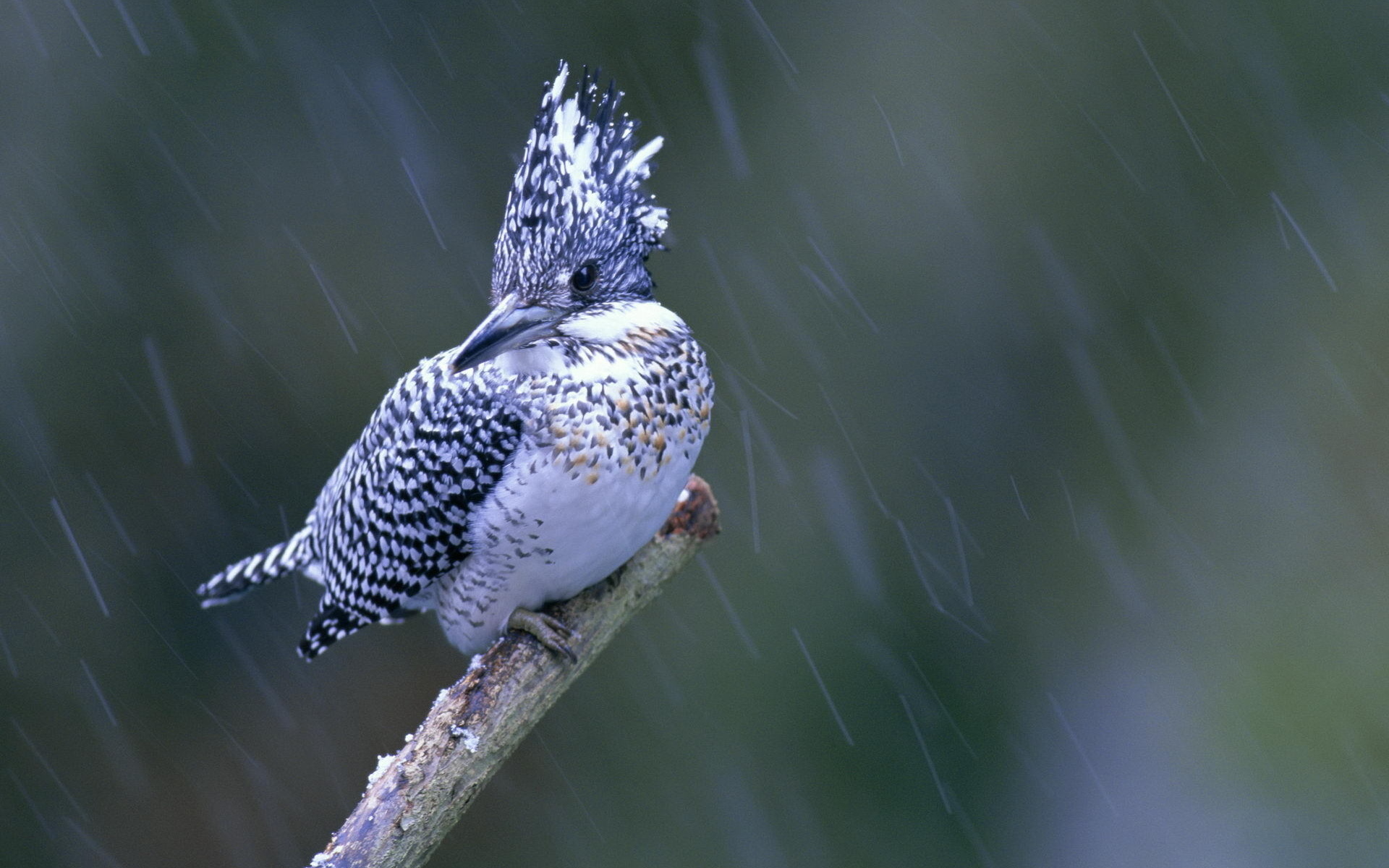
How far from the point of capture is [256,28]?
11.6 ft

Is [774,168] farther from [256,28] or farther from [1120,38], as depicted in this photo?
[256,28]

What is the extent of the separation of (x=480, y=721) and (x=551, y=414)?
0.48 m

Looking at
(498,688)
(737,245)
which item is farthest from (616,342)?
(737,245)

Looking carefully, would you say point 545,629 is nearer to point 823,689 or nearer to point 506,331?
point 506,331

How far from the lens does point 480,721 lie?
1.78m

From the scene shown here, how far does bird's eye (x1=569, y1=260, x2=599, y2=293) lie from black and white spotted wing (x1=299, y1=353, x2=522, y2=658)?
8.2 inches

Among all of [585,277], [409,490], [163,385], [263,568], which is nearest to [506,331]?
[585,277]

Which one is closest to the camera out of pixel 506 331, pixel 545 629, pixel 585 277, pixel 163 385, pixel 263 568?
pixel 506 331

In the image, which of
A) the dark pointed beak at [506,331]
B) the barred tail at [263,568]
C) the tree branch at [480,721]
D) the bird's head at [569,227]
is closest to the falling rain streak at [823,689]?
the tree branch at [480,721]

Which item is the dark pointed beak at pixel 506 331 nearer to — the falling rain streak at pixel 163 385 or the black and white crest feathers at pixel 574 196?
the black and white crest feathers at pixel 574 196

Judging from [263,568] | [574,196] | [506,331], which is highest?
[574,196]

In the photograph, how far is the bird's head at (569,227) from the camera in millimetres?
1721

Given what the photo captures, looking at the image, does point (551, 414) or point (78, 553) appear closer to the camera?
point (551, 414)

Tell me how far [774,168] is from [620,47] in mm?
609
